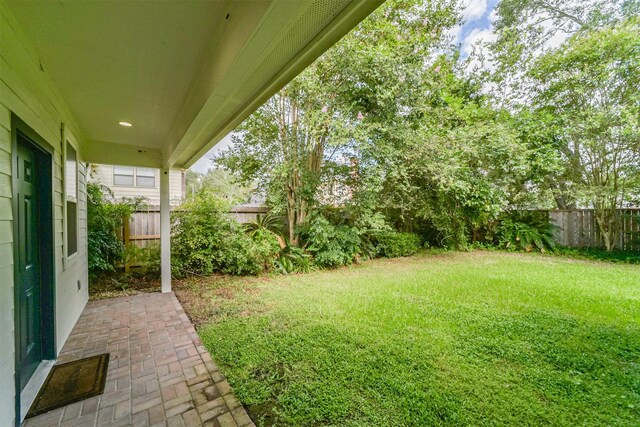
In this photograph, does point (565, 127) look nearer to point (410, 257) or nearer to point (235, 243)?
A: point (410, 257)

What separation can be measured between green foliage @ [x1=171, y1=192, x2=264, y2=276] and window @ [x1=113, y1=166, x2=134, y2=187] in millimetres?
5406

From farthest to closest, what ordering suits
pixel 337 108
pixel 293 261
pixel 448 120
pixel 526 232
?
1. pixel 526 232
2. pixel 448 120
3. pixel 293 261
4. pixel 337 108

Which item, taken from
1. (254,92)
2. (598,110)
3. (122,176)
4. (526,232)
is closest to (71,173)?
(254,92)

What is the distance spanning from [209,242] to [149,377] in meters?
2.97

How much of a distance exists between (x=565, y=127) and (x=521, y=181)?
1.58 m

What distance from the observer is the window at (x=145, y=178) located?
9.09m

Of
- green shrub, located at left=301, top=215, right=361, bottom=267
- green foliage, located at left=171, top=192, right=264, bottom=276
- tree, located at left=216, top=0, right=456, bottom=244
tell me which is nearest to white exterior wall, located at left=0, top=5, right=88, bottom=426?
green foliage, located at left=171, top=192, right=264, bottom=276

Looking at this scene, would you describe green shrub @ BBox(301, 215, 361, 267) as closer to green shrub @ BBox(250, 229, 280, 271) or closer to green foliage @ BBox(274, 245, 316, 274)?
green foliage @ BBox(274, 245, 316, 274)

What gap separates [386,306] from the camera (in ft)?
11.9

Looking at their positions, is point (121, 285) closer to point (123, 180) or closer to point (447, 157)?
point (123, 180)

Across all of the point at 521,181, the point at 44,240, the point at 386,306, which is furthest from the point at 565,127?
the point at 44,240

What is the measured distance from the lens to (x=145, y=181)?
917 cm

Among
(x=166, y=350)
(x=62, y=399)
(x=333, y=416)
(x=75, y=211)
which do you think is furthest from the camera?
(x=75, y=211)

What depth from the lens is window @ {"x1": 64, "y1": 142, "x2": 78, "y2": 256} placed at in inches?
120
